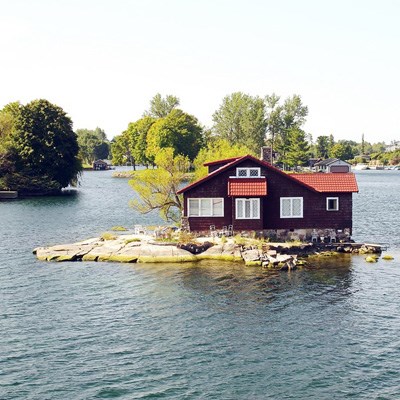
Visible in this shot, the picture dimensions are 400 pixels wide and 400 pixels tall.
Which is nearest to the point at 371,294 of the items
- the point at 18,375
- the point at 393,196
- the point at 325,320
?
the point at 325,320

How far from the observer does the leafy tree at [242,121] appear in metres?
158

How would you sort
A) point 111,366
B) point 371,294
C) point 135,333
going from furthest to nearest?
point 371,294 → point 135,333 → point 111,366

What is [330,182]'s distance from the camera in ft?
175

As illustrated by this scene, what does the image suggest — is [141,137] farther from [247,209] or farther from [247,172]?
[247,209]

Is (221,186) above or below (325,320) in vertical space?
above

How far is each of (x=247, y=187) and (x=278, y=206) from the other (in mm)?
3686

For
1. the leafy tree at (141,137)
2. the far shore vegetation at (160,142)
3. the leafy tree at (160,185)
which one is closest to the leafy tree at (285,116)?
the far shore vegetation at (160,142)

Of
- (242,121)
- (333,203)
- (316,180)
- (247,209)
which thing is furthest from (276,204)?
(242,121)

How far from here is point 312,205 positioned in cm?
5250

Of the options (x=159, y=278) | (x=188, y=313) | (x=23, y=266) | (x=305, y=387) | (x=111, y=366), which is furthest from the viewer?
(x=23, y=266)

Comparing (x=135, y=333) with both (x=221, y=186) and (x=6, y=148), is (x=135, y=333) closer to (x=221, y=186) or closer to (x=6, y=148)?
(x=221, y=186)

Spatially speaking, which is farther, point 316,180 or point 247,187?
point 316,180

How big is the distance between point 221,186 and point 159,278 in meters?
13.0

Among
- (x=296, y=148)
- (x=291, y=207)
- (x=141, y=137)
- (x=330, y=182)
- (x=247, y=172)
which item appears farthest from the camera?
(x=141, y=137)
